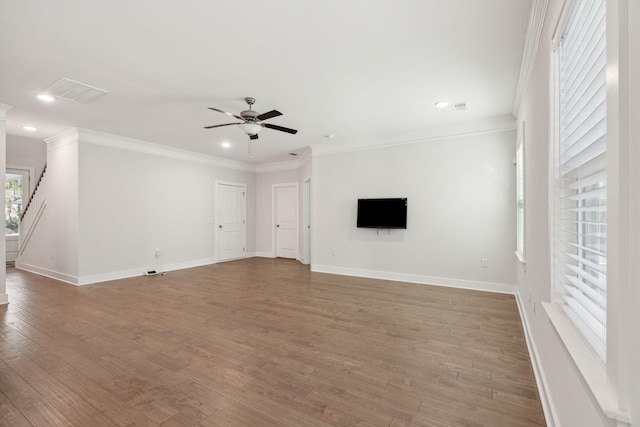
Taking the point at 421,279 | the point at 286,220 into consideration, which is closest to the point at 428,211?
the point at 421,279

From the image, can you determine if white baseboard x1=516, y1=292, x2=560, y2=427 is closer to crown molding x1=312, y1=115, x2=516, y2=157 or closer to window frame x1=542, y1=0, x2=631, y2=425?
window frame x1=542, y1=0, x2=631, y2=425

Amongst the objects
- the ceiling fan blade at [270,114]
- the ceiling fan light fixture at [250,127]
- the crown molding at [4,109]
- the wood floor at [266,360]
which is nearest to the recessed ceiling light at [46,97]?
the crown molding at [4,109]

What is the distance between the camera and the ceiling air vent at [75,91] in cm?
328

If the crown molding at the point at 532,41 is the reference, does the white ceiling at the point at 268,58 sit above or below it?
above

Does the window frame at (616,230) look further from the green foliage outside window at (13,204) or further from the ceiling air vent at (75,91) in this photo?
the green foliage outside window at (13,204)

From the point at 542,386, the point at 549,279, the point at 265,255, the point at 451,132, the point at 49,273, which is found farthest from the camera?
the point at 265,255

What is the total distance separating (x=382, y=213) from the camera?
5.38 meters

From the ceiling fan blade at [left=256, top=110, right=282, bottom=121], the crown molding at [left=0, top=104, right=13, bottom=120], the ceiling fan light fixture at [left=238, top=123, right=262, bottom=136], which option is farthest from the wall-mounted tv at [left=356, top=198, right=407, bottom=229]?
the crown molding at [left=0, top=104, right=13, bottom=120]

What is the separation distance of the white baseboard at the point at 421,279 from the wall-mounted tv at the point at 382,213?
88cm

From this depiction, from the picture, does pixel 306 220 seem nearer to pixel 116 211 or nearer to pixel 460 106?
pixel 116 211

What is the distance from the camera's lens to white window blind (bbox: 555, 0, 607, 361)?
1094 mm

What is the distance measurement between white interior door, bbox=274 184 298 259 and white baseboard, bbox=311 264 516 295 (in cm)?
189

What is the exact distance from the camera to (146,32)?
2.39m

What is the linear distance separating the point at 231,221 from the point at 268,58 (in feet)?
18.4
